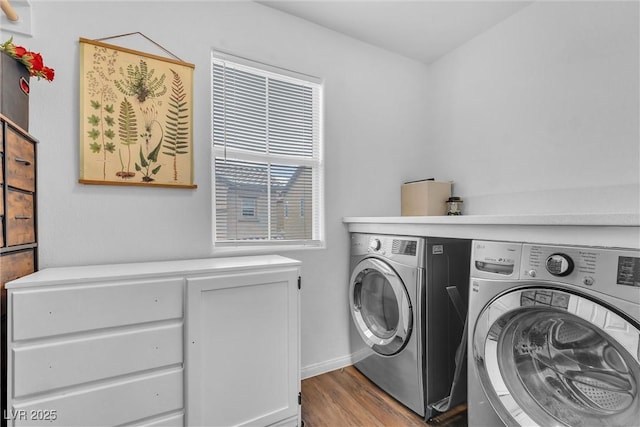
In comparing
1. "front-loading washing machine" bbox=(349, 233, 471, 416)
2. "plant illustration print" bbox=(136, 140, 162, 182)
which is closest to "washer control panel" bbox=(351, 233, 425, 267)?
"front-loading washing machine" bbox=(349, 233, 471, 416)

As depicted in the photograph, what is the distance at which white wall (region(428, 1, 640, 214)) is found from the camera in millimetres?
1600

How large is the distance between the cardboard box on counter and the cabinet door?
1301 mm

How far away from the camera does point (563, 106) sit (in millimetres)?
1832

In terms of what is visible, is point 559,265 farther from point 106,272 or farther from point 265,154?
point 106,272

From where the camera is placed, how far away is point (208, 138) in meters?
1.79

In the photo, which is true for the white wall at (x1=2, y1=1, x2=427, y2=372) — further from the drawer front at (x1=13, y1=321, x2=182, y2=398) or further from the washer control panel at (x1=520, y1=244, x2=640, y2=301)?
the washer control panel at (x1=520, y1=244, x2=640, y2=301)

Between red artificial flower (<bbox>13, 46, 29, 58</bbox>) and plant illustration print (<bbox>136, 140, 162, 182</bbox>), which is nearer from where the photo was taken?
red artificial flower (<bbox>13, 46, 29, 58</bbox>)

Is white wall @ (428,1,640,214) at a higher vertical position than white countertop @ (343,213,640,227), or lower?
higher

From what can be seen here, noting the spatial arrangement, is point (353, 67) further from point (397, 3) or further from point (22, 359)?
point (22, 359)

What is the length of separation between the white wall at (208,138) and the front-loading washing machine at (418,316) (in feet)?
1.45

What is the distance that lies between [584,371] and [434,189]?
1504 mm

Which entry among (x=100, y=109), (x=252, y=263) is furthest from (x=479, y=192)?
(x=100, y=109)

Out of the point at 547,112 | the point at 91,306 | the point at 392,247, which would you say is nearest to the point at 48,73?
the point at 91,306

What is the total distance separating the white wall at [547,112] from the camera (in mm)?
1600
